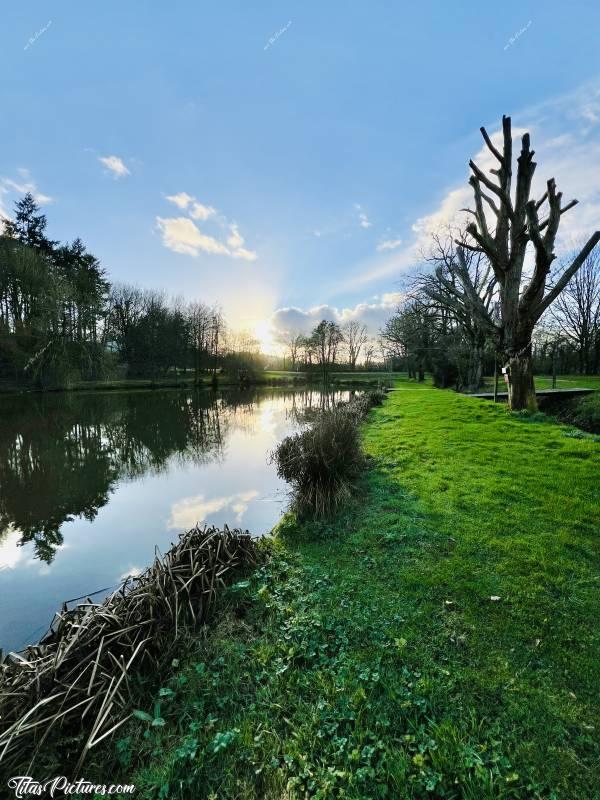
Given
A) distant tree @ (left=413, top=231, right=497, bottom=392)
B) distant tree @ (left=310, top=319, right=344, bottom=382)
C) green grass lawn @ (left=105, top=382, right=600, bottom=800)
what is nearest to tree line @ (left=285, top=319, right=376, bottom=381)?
distant tree @ (left=310, top=319, right=344, bottom=382)

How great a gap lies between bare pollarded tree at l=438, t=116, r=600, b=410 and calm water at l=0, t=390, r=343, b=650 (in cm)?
834

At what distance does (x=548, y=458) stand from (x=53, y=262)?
141ft

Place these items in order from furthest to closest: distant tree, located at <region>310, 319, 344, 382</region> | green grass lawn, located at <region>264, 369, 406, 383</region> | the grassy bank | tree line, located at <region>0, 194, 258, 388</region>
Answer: distant tree, located at <region>310, 319, 344, 382</region> < green grass lawn, located at <region>264, 369, 406, 383</region> < tree line, located at <region>0, 194, 258, 388</region> < the grassy bank

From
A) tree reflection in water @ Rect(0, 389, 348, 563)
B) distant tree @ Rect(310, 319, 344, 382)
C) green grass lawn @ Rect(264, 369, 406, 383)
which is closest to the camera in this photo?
tree reflection in water @ Rect(0, 389, 348, 563)

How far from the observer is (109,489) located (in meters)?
7.49

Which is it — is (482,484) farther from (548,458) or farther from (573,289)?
(573,289)

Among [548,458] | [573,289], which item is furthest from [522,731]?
[573,289]

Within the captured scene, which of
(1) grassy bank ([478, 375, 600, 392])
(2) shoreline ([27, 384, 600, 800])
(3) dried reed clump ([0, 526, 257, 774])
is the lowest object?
(2) shoreline ([27, 384, 600, 800])

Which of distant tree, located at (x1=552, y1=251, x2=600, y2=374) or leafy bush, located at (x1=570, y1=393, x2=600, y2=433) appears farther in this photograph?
distant tree, located at (x1=552, y1=251, x2=600, y2=374)

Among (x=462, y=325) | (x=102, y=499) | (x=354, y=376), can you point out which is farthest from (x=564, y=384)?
(x=354, y=376)

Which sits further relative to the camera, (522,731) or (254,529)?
(254,529)

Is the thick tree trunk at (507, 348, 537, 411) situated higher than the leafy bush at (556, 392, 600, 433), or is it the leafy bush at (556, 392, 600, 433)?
the thick tree trunk at (507, 348, 537, 411)

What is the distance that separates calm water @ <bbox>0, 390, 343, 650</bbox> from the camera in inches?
165

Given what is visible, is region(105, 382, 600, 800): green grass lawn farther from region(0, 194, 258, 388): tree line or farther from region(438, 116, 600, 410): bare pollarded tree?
region(0, 194, 258, 388): tree line
